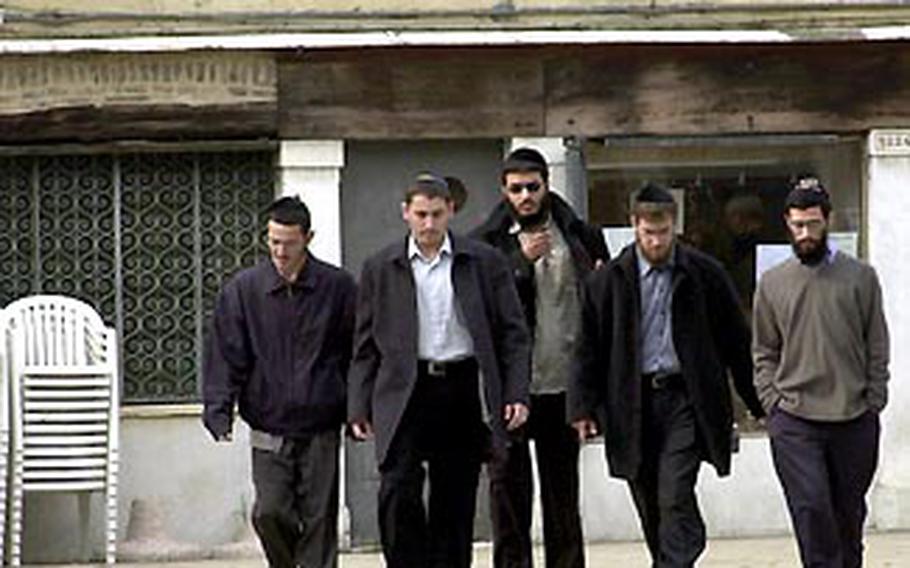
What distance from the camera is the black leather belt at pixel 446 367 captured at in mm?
10570

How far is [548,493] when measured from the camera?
37.0ft

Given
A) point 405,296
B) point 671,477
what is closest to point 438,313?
point 405,296

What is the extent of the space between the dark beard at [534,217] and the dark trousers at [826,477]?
1.36 m

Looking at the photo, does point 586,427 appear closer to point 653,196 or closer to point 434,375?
point 434,375

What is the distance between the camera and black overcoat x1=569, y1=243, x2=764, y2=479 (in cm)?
1076

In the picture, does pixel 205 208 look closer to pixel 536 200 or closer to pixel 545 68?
pixel 545 68

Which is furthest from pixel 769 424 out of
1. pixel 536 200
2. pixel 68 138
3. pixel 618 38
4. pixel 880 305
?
pixel 68 138

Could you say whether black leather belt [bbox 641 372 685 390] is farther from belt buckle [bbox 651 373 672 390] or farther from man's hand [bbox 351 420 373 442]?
man's hand [bbox 351 420 373 442]

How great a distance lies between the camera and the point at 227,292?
434 inches

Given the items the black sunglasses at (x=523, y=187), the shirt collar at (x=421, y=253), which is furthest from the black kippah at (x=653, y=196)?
the shirt collar at (x=421, y=253)

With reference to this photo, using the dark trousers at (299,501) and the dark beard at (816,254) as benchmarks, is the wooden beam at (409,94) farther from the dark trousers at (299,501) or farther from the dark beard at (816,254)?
the dark beard at (816,254)

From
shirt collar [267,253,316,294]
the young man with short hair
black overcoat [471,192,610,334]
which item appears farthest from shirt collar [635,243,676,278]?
shirt collar [267,253,316,294]

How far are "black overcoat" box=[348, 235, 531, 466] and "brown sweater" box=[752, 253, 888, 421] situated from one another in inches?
43.1

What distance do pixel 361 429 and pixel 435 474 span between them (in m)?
0.37
